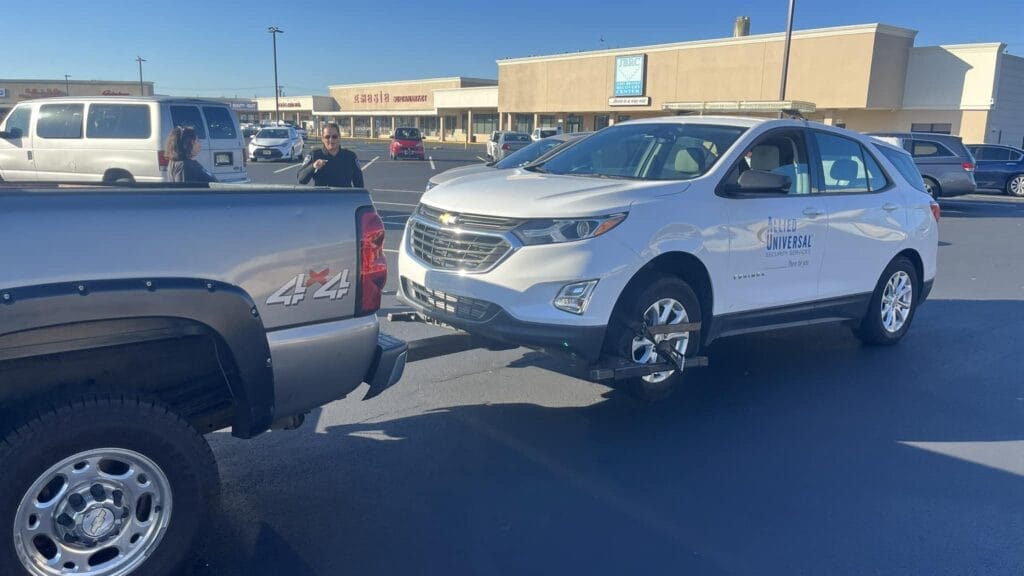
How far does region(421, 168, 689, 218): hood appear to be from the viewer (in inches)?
190

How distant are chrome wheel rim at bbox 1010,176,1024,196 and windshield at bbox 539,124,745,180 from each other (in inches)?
870

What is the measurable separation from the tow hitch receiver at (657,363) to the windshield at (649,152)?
112cm

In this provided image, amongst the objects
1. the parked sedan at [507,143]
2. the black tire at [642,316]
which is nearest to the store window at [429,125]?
the parked sedan at [507,143]

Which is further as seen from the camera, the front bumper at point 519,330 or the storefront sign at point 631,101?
the storefront sign at point 631,101

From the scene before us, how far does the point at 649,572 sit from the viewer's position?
134 inches

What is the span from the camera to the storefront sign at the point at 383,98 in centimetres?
7606

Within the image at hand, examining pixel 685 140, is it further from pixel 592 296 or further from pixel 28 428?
pixel 28 428

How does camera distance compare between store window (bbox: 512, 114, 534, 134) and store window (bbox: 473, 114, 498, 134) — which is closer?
store window (bbox: 512, 114, 534, 134)

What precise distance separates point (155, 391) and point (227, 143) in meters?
12.0

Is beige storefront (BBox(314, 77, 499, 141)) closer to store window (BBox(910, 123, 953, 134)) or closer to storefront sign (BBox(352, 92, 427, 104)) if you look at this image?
storefront sign (BBox(352, 92, 427, 104))

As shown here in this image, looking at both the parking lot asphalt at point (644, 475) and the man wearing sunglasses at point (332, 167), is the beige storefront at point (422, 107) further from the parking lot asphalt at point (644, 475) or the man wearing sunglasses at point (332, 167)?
the parking lot asphalt at point (644, 475)

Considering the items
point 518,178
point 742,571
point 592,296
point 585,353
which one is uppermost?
point 518,178

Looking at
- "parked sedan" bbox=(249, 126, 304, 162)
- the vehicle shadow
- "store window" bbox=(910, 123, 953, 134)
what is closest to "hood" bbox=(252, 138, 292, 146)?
"parked sedan" bbox=(249, 126, 304, 162)

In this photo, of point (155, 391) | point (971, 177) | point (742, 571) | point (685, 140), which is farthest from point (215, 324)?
point (971, 177)
